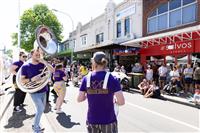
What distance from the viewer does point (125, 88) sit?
18.3 m

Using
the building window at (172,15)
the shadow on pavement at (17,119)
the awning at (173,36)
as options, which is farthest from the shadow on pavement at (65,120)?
the building window at (172,15)

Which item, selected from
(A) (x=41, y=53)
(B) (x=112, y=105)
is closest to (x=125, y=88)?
(A) (x=41, y=53)

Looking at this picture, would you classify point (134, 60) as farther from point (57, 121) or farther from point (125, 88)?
point (57, 121)

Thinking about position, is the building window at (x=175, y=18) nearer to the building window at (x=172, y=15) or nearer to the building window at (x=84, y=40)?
the building window at (x=172, y=15)

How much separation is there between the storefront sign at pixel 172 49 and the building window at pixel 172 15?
1546 millimetres

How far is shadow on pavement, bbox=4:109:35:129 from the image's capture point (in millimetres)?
7453

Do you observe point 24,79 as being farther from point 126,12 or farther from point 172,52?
point 126,12

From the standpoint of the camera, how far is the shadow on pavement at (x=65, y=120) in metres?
7.65

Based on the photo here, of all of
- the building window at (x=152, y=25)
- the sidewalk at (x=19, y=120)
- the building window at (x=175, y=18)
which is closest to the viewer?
the sidewalk at (x=19, y=120)

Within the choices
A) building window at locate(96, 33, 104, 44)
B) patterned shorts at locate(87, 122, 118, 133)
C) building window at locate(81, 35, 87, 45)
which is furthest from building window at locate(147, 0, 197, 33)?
building window at locate(81, 35, 87, 45)

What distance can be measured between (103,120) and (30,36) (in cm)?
5308

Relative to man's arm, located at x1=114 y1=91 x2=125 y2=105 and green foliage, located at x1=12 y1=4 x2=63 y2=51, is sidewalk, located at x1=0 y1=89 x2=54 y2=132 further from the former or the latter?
green foliage, located at x1=12 y1=4 x2=63 y2=51

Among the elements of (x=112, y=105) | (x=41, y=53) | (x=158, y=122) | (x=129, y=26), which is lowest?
(x=158, y=122)

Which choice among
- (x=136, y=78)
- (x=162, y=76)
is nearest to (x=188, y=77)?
(x=162, y=76)
